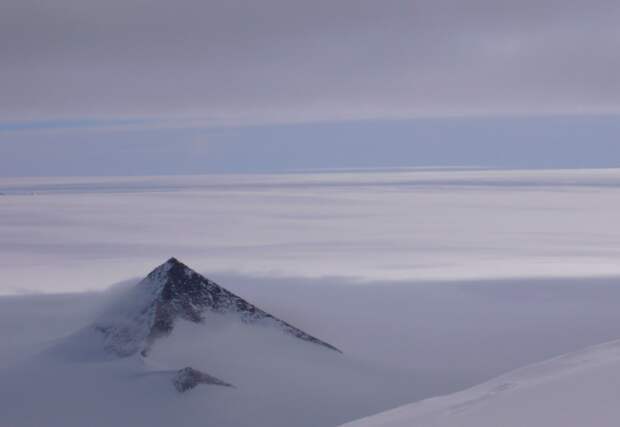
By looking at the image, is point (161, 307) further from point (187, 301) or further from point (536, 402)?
point (536, 402)

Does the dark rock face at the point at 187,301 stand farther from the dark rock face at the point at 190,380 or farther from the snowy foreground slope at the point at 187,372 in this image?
the dark rock face at the point at 190,380

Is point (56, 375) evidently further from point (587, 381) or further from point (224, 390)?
point (587, 381)

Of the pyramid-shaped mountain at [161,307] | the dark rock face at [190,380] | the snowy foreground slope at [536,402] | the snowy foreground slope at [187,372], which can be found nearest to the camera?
the snowy foreground slope at [536,402]

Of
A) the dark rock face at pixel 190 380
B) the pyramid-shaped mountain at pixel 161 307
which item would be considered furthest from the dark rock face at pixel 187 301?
the dark rock face at pixel 190 380

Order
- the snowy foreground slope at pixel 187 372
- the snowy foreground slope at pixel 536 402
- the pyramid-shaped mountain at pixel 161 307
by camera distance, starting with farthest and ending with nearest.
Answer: the pyramid-shaped mountain at pixel 161 307, the snowy foreground slope at pixel 187 372, the snowy foreground slope at pixel 536 402

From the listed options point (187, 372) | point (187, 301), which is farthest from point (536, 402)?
point (187, 301)

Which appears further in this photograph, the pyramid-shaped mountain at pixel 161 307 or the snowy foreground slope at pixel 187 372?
the pyramid-shaped mountain at pixel 161 307

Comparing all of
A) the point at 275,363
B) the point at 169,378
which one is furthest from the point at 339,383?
the point at 169,378
